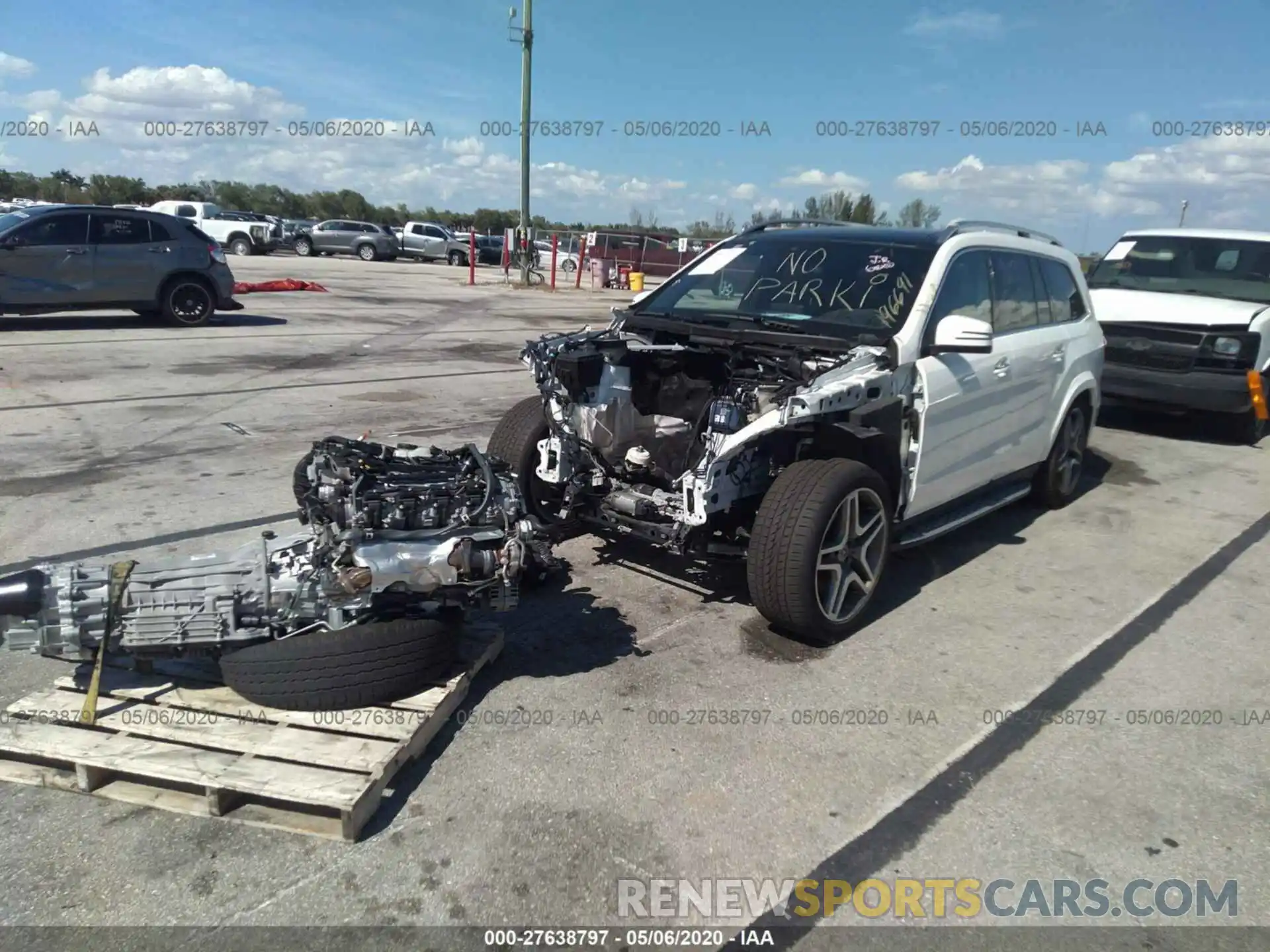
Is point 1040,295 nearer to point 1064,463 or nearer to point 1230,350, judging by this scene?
point 1064,463

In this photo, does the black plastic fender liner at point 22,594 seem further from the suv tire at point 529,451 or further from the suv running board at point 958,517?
the suv running board at point 958,517

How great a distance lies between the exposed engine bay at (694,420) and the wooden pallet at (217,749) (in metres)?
1.39

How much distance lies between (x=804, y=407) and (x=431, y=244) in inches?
1514

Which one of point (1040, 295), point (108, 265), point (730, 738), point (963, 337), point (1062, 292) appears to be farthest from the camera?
point (108, 265)

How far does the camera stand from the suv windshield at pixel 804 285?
16.0 ft

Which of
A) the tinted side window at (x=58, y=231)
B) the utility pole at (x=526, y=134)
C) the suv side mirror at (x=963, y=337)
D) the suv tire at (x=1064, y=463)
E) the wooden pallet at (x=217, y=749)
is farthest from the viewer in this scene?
the utility pole at (x=526, y=134)

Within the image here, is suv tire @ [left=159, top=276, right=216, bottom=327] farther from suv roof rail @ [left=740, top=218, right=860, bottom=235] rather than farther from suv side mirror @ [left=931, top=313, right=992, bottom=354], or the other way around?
suv side mirror @ [left=931, top=313, right=992, bottom=354]

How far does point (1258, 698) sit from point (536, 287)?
81.5ft

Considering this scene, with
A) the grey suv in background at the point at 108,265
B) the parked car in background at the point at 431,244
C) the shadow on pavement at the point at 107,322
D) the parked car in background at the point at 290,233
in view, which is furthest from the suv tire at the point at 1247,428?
the parked car in background at the point at 290,233

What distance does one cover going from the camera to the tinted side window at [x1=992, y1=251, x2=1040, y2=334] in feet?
17.9

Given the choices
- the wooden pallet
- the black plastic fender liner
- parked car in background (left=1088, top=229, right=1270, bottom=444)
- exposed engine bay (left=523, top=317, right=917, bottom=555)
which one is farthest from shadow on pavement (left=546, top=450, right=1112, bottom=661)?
parked car in background (left=1088, top=229, right=1270, bottom=444)

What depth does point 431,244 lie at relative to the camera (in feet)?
131

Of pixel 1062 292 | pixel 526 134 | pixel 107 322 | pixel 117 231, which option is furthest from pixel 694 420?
pixel 526 134
